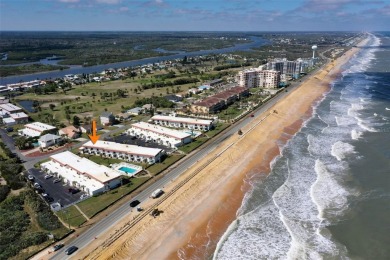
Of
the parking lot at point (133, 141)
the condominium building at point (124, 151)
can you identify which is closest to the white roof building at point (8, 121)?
the parking lot at point (133, 141)

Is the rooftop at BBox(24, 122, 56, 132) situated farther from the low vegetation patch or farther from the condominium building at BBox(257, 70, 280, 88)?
the condominium building at BBox(257, 70, 280, 88)

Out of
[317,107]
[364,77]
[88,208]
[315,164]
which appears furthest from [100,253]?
[364,77]

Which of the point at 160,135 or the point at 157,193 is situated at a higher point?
the point at 160,135

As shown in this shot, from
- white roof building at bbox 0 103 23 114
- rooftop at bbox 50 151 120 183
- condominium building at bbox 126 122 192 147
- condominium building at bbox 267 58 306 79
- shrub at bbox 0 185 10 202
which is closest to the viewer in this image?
shrub at bbox 0 185 10 202

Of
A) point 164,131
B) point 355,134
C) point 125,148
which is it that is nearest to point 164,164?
point 125,148

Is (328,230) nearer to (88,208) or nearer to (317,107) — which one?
(88,208)

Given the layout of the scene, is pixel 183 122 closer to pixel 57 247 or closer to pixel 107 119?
pixel 107 119

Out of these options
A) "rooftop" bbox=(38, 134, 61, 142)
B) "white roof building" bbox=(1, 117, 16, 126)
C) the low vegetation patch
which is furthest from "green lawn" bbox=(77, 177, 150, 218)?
"white roof building" bbox=(1, 117, 16, 126)
